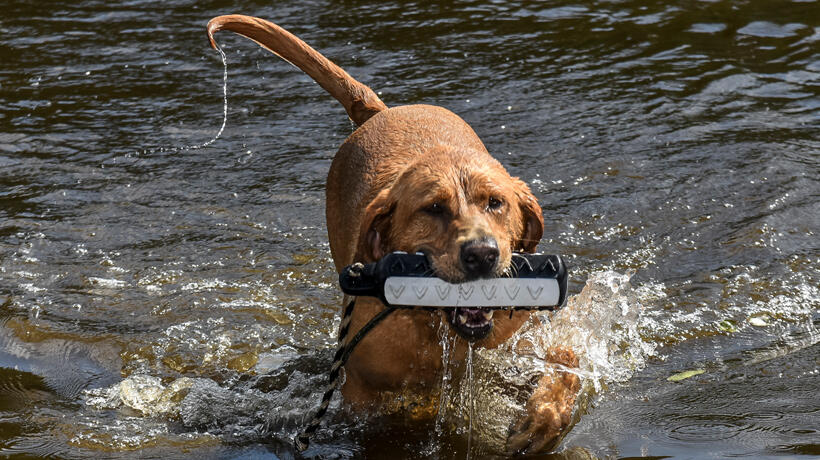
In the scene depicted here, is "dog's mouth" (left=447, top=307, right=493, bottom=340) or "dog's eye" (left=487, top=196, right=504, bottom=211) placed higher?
"dog's eye" (left=487, top=196, right=504, bottom=211)

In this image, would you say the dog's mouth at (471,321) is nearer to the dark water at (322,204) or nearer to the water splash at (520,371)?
the water splash at (520,371)

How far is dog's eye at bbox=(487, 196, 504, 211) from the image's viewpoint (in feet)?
14.7

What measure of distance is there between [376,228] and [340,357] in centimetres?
64

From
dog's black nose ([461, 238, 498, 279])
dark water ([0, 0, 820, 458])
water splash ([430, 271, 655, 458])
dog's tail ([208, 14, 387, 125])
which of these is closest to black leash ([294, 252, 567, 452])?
dog's black nose ([461, 238, 498, 279])

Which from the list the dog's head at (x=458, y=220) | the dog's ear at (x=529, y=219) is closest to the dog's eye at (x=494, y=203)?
the dog's head at (x=458, y=220)

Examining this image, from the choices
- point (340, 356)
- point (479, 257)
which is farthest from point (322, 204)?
point (479, 257)

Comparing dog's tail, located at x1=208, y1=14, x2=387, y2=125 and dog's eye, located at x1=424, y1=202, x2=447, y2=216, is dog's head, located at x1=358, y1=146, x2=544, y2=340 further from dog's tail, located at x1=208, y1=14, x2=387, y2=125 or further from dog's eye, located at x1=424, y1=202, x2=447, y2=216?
dog's tail, located at x1=208, y1=14, x2=387, y2=125

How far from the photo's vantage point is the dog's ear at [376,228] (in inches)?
181

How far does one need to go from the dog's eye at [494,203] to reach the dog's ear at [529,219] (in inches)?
6.3

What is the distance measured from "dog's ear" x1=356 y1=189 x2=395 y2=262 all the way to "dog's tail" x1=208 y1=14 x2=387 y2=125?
1.88 m

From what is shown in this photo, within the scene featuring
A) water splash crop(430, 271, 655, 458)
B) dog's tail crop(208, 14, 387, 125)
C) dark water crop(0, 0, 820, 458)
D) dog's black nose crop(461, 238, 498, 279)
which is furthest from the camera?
dog's tail crop(208, 14, 387, 125)

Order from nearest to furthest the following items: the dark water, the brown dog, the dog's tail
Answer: the brown dog, the dark water, the dog's tail

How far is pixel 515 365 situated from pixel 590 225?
99.1 inches

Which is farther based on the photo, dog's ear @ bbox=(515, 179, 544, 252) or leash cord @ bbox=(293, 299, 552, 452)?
dog's ear @ bbox=(515, 179, 544, 252)
